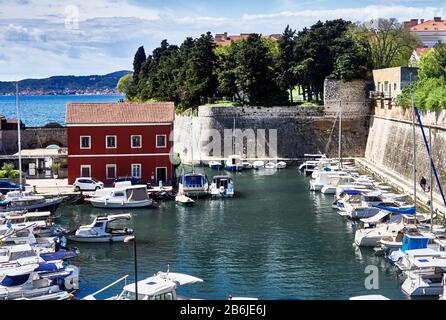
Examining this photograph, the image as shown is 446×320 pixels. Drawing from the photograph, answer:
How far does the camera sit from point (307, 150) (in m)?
30.3

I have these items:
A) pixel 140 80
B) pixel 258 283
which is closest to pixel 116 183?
pixel 258 283

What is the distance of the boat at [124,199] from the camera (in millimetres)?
18719

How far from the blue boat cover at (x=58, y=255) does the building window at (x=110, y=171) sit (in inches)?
341

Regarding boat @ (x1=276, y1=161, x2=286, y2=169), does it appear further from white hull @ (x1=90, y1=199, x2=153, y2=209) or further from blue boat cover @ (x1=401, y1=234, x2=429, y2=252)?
blue boat cover @ (x1=401, y1=234, x2=429, y2=252)

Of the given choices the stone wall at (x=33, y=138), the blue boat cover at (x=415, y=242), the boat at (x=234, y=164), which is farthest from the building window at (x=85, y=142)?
the blue boat cover at (x=415, y=242)

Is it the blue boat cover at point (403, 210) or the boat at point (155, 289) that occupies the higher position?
the blue boat cover at point (403, 210)

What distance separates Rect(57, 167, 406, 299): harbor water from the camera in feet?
35.5

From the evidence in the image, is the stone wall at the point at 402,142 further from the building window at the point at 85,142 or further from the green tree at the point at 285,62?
the building window at the point at 85,142

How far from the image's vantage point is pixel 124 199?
18.8 meters

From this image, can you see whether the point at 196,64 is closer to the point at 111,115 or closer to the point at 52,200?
the point at 111,115

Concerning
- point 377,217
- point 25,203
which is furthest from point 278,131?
point 25,203

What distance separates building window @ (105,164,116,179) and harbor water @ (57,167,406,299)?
7.32 ft

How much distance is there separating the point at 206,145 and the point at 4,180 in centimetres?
1230

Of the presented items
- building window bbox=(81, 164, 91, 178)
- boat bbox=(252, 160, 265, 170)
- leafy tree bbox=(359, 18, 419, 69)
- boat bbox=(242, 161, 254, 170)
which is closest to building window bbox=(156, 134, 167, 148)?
building window bbox=(81, 164, 91, 178)
